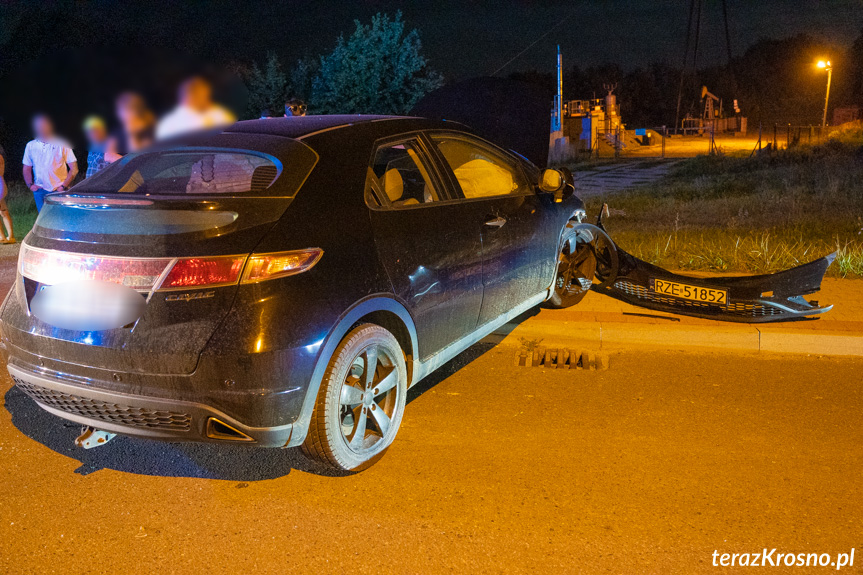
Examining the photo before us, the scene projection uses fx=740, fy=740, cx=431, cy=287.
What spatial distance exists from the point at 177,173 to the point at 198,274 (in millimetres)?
1328

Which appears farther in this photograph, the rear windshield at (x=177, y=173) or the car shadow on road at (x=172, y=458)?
the rear windshield at (x=177, y=173)

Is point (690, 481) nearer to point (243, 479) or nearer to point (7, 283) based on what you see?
point (243, 479)

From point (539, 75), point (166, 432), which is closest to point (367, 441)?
point (166, 432)

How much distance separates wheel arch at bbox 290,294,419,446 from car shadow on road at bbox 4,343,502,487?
58 centimetres

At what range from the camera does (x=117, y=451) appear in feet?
12.6

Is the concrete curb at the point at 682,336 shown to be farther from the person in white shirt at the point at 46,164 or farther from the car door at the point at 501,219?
the person in white shirt at the point at 46,164

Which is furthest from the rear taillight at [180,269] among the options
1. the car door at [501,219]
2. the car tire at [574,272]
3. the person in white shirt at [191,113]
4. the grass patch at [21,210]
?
the grass patch at [21,210]

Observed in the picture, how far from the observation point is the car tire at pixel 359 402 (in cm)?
323

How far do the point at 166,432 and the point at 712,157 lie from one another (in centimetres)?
2911

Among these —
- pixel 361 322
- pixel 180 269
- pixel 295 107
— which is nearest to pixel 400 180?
pixel 361 322

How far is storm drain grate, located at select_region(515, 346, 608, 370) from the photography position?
5223 millimetres

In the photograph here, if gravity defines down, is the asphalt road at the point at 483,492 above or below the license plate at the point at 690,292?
below

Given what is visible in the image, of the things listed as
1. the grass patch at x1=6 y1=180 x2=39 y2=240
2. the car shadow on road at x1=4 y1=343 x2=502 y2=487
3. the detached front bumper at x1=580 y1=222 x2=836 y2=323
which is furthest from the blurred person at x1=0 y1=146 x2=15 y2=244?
the detached front bumper at x1=580 y1=222 x2=836 y2=323

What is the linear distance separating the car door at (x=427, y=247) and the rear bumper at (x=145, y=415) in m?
0.95
